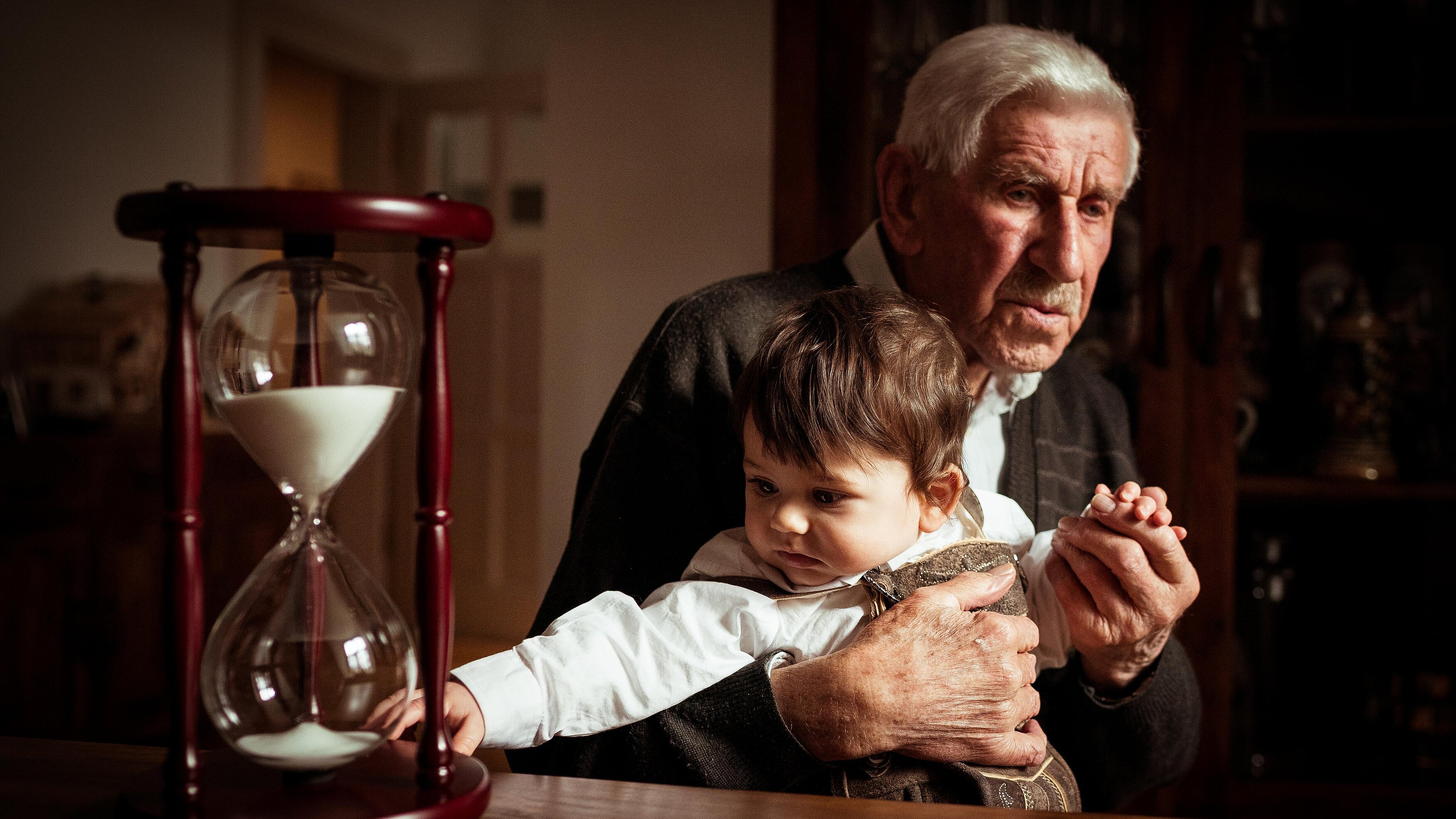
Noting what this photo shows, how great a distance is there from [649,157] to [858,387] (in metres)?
1.87

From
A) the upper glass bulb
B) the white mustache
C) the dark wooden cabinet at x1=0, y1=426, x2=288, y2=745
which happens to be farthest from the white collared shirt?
the dark wooden cabinet at x1=0, y1=426, x2=288, y2=745

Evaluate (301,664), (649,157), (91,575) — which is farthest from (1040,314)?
(91,575)

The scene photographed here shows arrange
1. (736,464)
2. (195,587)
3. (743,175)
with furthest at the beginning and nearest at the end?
(743,175) → (736,464) → (195,587)

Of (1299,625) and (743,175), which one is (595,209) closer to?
(743,175)

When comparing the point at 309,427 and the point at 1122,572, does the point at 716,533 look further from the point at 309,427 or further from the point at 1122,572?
the point at 309,427

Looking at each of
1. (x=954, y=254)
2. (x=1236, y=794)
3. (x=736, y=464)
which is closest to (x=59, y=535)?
(x=736, y=464)

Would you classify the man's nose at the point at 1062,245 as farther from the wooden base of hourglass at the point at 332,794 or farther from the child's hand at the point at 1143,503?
the wooden base of hourglass at the point at 332,794

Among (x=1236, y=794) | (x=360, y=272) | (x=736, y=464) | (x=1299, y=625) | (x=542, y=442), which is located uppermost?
(x=360, y=272)

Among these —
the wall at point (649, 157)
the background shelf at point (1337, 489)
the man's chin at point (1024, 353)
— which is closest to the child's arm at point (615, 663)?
the man's chin at point (1024, 353)

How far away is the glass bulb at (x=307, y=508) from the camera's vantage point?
646 mm

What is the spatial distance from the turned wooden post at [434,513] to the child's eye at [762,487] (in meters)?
0.38

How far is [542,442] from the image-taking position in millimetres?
3043

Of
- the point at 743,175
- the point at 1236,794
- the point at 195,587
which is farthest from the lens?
the point at 743,175

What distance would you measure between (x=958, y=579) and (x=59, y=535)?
2.61 meters
